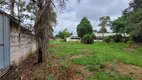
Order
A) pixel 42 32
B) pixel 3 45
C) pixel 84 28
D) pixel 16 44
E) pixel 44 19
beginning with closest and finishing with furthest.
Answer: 1. pixel 3 45
2. pixel 16 44
3. pixel 44 19
4. pixel 42 32
5. pixel 84 28

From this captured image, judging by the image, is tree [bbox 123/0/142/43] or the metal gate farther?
tree [bbox 123/0/142/43]

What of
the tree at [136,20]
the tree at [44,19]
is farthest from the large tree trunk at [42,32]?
the tree at [136,20]

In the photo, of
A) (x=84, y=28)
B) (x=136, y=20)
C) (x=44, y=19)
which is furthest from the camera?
(x=84, y=28)

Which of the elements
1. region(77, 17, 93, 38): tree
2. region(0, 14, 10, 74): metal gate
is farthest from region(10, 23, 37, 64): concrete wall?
region(77, 17, 93, 38): tree

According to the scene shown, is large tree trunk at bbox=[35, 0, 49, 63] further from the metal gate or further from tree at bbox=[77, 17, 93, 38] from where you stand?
tree at bbox=[77, 17, 93, 38]

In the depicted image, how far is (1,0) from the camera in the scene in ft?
31.5

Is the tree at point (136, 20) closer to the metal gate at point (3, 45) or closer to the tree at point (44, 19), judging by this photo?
the tree at point (44, 19)

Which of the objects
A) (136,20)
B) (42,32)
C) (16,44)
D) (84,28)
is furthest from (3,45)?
(84,28)

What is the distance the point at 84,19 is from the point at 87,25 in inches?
98.1

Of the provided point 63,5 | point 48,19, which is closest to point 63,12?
point 63,5

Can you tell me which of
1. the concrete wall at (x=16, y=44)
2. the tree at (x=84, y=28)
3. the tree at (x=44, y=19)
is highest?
the tree at (x=84, y=28)

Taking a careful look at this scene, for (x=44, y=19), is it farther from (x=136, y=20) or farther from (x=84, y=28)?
(x=84, y=28)

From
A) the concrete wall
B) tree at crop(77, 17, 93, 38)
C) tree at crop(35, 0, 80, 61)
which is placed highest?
tree at crop(77, 17, 93, 38)

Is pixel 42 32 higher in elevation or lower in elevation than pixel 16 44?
higher
